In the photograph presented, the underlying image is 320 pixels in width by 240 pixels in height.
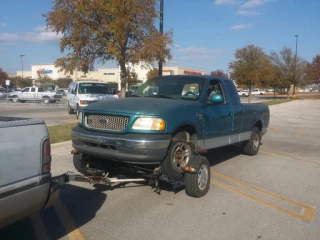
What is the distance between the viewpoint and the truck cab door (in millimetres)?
6102

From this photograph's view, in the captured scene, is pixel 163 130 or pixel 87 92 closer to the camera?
pixel 163 130

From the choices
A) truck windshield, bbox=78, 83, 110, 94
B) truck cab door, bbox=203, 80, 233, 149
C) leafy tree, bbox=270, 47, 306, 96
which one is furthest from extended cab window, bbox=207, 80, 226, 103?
leafy tree, bbox=270, 47, 306, 96

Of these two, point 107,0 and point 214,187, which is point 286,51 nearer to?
point 107,0

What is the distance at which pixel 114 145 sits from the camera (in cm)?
486

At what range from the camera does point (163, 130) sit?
492cm

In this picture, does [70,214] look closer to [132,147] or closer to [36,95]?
[132,147]

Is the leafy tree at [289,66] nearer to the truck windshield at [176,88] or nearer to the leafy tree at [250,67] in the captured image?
the leafy tree at [250,67]

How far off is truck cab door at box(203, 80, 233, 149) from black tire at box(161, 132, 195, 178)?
2.05 feet

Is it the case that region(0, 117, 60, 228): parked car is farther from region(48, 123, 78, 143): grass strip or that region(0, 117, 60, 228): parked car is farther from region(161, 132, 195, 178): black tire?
region(48, 123, 78, 143): grass strip

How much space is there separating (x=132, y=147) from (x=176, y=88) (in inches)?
78.3

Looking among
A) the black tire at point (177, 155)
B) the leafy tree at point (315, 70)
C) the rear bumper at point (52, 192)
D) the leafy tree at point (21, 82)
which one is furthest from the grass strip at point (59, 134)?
the leafy tree at point (21, 82)

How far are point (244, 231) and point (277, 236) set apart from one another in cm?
38

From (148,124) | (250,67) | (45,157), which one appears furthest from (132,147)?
(250,67)

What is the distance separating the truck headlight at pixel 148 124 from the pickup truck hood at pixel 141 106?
85 mm
